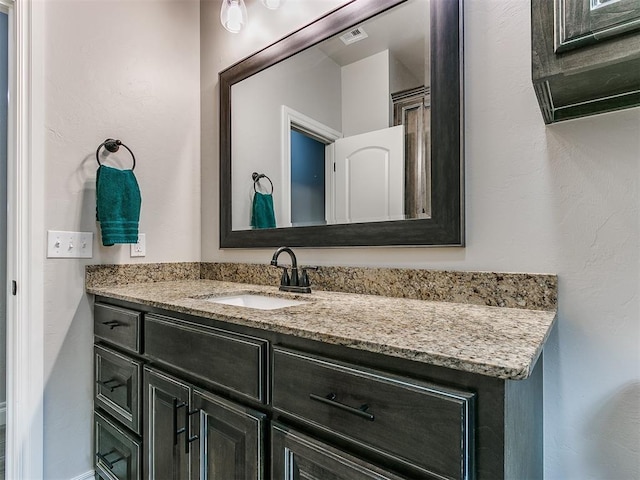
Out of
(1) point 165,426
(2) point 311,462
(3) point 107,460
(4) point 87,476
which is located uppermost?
(2) point 311,462

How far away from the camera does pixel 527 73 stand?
105 cm

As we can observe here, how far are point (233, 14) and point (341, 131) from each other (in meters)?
0.78

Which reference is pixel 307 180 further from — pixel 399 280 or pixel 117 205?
pixel 117 205

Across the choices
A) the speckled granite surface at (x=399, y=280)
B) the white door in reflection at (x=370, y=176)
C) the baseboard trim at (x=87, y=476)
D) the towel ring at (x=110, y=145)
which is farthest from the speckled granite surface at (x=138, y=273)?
the white door in reflection at (x=370, y=176)

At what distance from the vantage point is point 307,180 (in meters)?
1.60

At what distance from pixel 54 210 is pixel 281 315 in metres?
1.19

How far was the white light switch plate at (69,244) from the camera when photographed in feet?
4.92

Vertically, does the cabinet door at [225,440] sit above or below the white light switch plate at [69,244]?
below

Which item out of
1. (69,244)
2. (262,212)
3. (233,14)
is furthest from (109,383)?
(233,14)

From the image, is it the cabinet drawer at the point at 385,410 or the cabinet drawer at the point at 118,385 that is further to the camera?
the cabinet drawer at the point at 118,385

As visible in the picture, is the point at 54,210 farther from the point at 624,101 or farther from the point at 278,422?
the point at 624,101

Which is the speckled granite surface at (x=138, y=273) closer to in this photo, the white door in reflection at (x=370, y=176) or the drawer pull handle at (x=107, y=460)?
the drawer pull handle at (x=107, y=460)

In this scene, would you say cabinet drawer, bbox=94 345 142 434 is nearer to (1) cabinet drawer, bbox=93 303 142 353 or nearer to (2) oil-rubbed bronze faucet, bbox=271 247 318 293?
(1) cabinet drawer, bbox=93 303 142 353

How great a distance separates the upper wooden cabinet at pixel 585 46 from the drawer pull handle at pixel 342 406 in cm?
75
